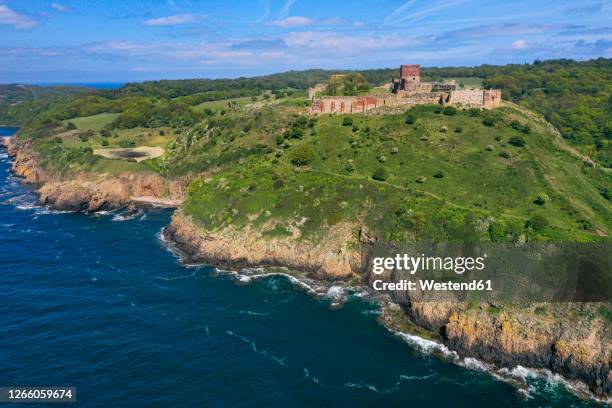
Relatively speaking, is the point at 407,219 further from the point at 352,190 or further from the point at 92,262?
the point at 92,262

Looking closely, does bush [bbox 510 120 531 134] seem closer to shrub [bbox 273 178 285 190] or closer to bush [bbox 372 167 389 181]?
bush [bbox 372 167 389 181]

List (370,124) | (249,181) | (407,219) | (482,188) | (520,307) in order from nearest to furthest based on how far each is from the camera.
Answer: (520,307)
(407,219)
(482,188)
(249,181)
(370,124)

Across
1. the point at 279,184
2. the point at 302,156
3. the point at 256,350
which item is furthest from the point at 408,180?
the point at 256,350

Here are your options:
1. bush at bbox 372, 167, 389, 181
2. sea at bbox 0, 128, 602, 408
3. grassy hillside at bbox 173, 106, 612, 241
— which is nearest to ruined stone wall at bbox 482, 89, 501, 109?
grassy hillside at bbox 173, 106, 612, 241

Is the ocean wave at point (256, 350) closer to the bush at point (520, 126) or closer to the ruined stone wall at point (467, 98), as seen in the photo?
the bush at point (520, 126)

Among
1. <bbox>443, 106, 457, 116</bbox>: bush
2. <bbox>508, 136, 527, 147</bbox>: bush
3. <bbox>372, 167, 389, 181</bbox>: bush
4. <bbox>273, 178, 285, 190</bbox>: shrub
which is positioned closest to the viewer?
<bbox>372, 167, 389, 181</bbox>: bush

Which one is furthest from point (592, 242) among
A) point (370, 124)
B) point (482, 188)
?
point (370, 124)
